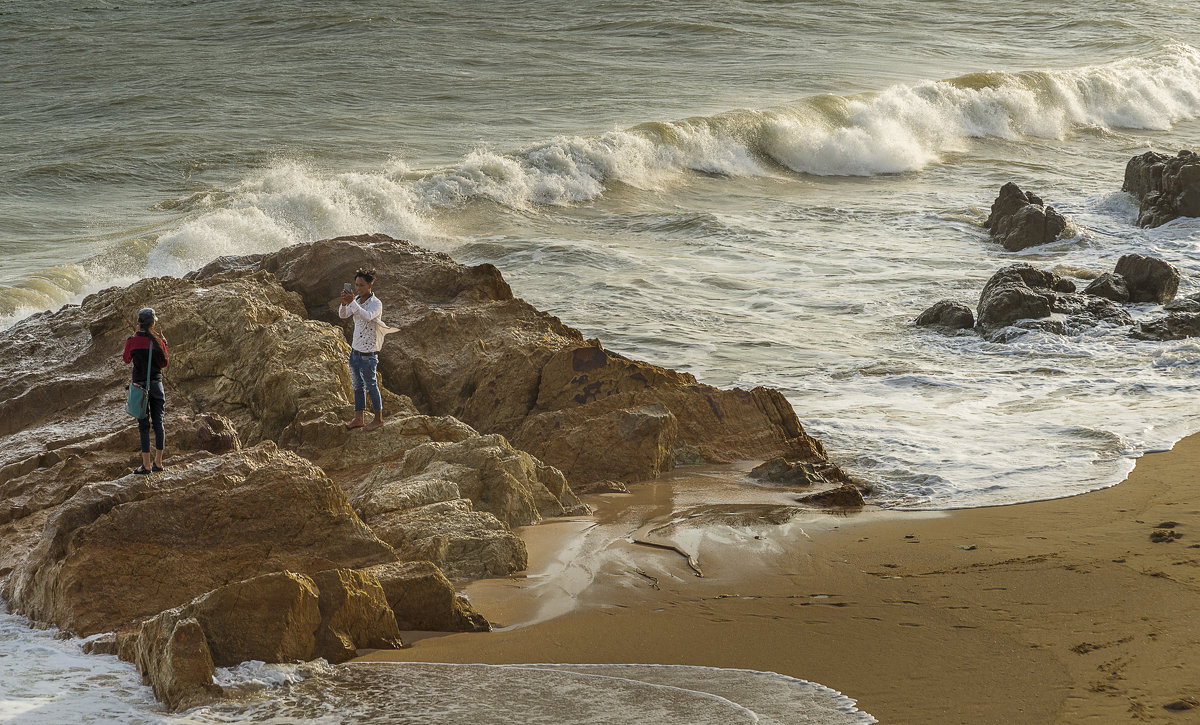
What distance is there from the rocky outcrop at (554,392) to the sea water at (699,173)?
802 millimetres

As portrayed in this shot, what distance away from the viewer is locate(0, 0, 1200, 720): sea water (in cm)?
982

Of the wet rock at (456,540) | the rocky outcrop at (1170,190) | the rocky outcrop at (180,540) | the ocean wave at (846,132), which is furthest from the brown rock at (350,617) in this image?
the rocky outcrop at (1170,190)

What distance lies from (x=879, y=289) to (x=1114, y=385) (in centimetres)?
405

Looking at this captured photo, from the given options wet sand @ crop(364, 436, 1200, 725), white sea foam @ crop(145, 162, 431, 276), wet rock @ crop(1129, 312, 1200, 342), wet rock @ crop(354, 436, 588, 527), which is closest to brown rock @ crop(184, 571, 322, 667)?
wet sand @ crop(364, 436, 1200, 725)

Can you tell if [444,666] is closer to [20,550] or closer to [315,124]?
[20,550]

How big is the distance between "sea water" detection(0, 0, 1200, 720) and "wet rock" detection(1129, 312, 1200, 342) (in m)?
0.22

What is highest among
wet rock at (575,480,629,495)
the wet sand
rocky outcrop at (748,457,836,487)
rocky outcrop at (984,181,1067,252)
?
rocky outcrop at (984,181,1067,252)

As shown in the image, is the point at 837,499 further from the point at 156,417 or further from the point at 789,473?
the point at 156,417

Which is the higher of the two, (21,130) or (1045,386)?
(21,130)

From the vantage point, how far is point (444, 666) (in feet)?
15.4

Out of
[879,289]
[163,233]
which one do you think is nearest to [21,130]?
[163,233]

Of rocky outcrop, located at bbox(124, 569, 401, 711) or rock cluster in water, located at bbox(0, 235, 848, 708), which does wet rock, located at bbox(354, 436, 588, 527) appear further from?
rocky outcrop, located at bbox(124, 569, 401, 711)

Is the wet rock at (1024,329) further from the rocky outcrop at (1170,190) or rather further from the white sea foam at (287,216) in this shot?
the white sea foam at (287,216)

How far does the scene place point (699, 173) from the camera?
2086 centimetres
